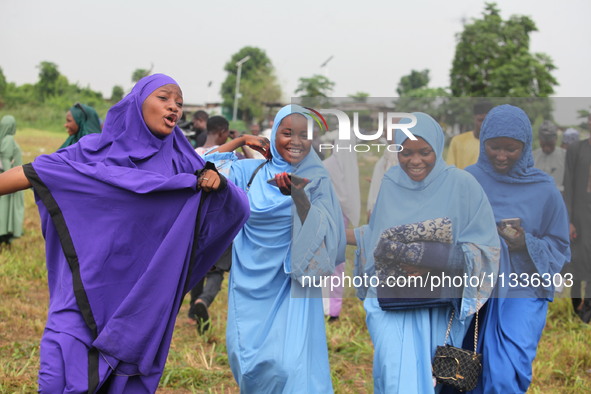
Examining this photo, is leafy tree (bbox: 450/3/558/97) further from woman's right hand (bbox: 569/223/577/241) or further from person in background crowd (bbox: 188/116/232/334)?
woman's right hand (bbox: 569/223/577/241)

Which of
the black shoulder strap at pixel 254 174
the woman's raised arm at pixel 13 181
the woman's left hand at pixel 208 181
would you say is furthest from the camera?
the black shoulder strap at pixel 254 174

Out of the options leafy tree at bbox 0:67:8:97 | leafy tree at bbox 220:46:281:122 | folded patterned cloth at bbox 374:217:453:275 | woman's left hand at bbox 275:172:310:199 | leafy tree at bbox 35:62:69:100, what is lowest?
folded patterned cloth at bbox 374:217:453:275

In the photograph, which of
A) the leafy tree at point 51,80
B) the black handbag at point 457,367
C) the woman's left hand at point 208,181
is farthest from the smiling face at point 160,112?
the leafy tree at point 51,80

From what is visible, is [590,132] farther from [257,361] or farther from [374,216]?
[257,361]

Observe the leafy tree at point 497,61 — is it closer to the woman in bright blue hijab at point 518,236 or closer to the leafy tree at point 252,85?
the leafy tree at point 252,85

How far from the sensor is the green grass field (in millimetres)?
5344

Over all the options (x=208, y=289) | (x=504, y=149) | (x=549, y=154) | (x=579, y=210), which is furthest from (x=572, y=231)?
(x=208, y=289)

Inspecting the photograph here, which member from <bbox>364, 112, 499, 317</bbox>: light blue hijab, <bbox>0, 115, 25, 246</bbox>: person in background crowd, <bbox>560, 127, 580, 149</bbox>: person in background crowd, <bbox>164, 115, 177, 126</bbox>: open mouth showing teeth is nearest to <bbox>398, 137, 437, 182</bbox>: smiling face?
<bbox>364, 112, 499, 317</bbox>: light blue hijab

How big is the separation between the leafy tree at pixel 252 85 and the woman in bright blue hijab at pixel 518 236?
6590 cm

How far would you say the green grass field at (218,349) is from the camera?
17.5 feet

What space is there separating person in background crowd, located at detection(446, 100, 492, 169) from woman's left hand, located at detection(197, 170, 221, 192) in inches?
51.0

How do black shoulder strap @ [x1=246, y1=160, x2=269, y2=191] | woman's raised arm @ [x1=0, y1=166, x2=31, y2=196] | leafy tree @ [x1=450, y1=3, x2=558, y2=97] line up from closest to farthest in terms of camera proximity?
woman's raised arm @ [x1=0, y1=166, x2=31, y2=196], black shoulder strap @ [x1=246, y1=160, x2=269, y2=191], leafy tree @ [x1=450, y1=3, x2=558, y2=97]

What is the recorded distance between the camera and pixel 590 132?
14.2 feet

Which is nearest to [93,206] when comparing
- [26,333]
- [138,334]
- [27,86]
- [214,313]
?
[138,334]
